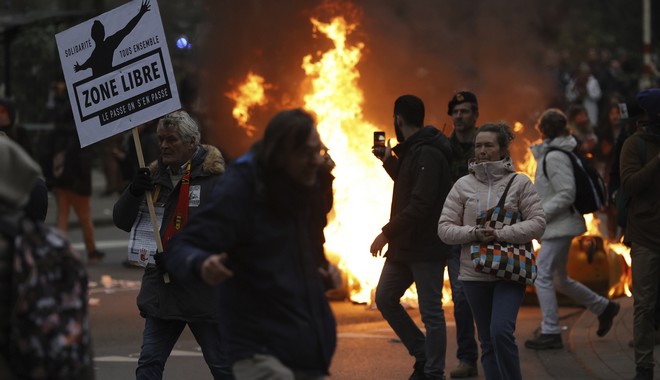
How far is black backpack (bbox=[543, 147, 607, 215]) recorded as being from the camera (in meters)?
8.91

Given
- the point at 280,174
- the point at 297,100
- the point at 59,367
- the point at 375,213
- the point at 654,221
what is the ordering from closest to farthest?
the point at 59,367, the point at 280,174, the point at 654,221, the point at 375,213, the point at 297,100

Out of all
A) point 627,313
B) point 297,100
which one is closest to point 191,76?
point 297,100

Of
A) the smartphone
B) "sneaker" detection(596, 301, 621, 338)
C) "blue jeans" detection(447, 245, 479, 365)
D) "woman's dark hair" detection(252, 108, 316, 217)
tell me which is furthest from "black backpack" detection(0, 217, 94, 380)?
"sneaker" detection(596, 301, 621, 338)

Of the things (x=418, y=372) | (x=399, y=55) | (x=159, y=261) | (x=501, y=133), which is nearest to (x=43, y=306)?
(x=159, y=261)

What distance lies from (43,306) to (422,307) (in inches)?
169

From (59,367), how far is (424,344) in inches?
171

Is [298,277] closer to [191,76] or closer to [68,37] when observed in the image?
[68,37]

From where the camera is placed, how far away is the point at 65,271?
3.66 meters

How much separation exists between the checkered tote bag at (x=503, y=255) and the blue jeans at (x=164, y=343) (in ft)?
4.69

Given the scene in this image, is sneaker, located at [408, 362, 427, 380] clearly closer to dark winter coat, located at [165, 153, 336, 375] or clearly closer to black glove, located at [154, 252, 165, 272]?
black glove, located at [154, 252, 165, 272]

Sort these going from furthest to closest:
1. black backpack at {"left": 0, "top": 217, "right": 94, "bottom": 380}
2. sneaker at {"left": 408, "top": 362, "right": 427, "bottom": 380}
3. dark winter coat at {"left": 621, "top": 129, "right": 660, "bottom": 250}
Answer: sneaker at {"left": 408, "top": 362, "right": 427, "bottom": 380}, dark winter coat at {"left": 621, "top": 129, "right": 660, "bottom": 250}, black backpack at {"left": 0, "top": 217, "right": 94, "bottom": 380}

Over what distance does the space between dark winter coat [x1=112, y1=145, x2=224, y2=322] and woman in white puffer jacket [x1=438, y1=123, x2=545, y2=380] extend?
4.43 feet

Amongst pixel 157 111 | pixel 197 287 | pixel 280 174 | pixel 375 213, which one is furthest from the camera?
pixel 375 213

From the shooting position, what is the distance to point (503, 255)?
6520mm
